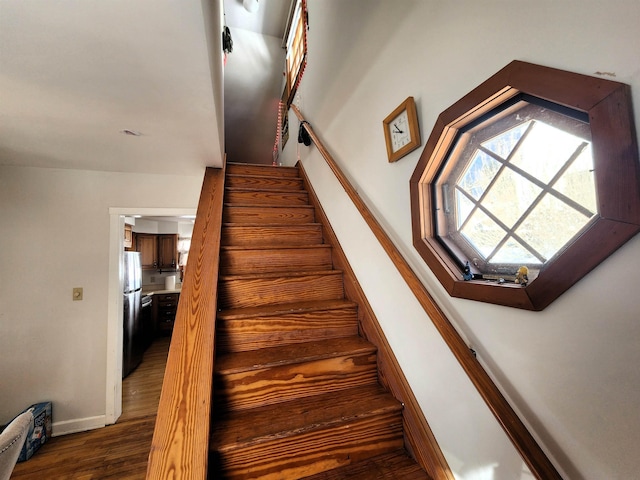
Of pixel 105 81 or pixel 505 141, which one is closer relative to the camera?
pixel 505 141

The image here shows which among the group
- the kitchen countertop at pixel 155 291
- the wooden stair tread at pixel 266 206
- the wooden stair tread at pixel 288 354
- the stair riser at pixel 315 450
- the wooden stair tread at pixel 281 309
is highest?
the wooden stair tread at pixel 266 206

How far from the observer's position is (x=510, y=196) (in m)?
0.83

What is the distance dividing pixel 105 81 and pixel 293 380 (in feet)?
5.15

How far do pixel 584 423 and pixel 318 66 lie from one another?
2.81 m

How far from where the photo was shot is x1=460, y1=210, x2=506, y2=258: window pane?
2.87 ft

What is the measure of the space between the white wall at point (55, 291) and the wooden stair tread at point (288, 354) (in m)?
1.81

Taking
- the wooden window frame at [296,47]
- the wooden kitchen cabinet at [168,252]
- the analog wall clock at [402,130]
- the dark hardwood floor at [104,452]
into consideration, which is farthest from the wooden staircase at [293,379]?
the wooden kitchen cabinet at [168,252]

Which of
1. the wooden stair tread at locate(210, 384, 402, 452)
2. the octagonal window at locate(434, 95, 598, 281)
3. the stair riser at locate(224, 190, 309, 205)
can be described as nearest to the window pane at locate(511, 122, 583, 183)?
the octagonal window at locate(434, 95, 598, 281)

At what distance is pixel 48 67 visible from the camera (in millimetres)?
1080

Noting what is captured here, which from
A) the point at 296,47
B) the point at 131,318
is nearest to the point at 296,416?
the point at 131,318

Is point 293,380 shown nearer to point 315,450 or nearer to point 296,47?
point 315,450

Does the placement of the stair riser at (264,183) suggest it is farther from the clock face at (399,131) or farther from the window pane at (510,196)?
the window pane at (510,196)

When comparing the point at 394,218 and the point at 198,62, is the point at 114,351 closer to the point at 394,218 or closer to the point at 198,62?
the point at 198,62

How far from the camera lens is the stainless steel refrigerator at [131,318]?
313cm
